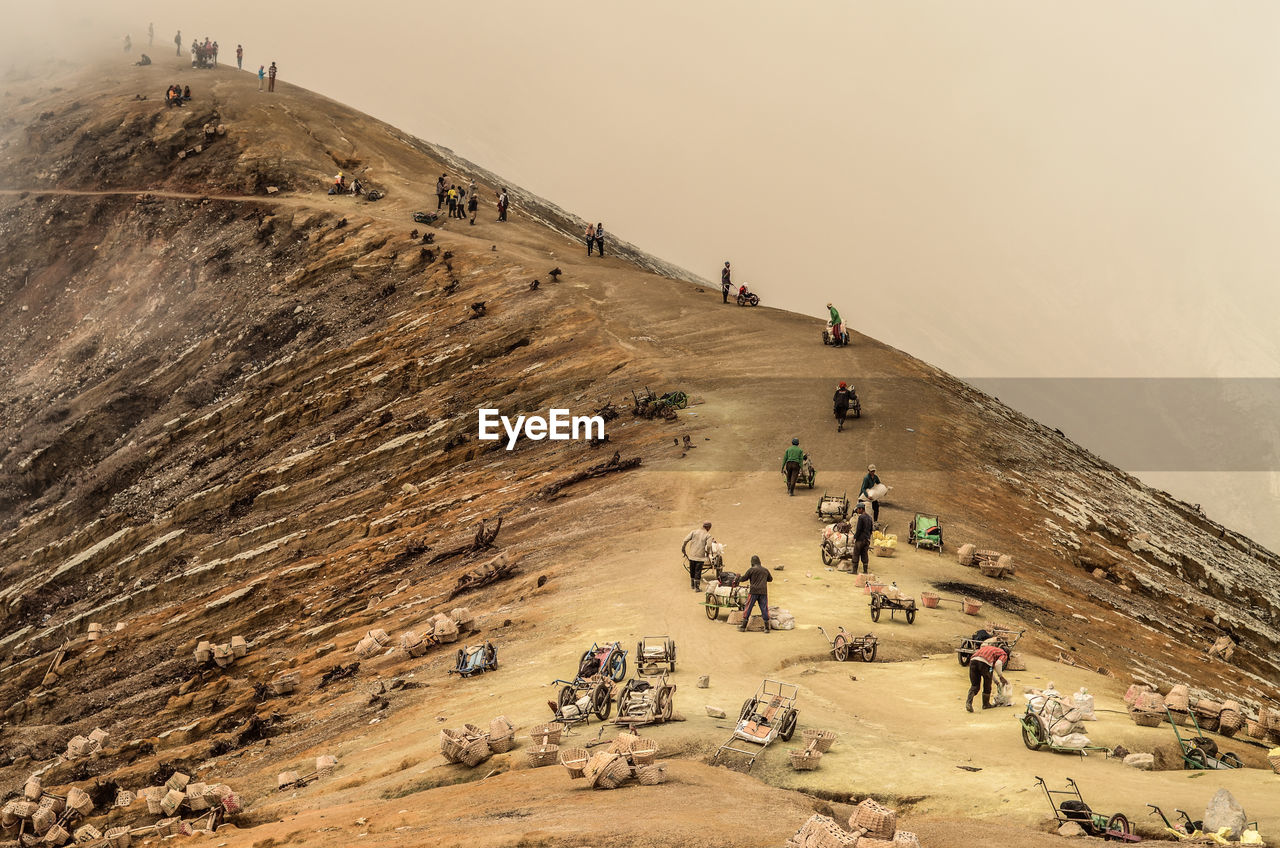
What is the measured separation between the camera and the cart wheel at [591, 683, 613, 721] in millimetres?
16734

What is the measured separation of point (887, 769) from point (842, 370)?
25316 millimetres

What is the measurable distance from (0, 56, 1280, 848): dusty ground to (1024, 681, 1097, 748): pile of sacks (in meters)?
0.46

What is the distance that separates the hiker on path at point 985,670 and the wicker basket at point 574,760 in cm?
614

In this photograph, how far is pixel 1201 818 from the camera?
12305 mm

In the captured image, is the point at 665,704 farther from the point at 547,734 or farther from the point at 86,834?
the point at 86,834

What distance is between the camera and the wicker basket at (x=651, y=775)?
13992mm

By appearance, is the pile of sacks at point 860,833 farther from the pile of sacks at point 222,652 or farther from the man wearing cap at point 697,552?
the pile of sacks at point 222,652

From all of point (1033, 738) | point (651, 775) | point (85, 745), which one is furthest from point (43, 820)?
point (1033, 738)

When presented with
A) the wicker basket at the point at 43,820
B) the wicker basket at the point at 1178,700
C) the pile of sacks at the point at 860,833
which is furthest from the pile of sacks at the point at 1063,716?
the wicker basket at the point at 43,820

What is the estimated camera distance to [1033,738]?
15.2 m

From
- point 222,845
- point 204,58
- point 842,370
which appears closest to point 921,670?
point 222,845

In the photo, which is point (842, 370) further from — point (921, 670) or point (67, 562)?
point (67, 562)

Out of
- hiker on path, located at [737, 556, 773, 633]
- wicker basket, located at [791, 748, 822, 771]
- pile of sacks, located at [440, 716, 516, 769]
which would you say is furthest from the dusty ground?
hiker on path, located at [737, 556, 773, 633]

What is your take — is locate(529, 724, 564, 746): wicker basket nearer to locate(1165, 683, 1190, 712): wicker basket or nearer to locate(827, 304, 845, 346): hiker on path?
locate(1165, 683, 1190, 712): wicker basket
